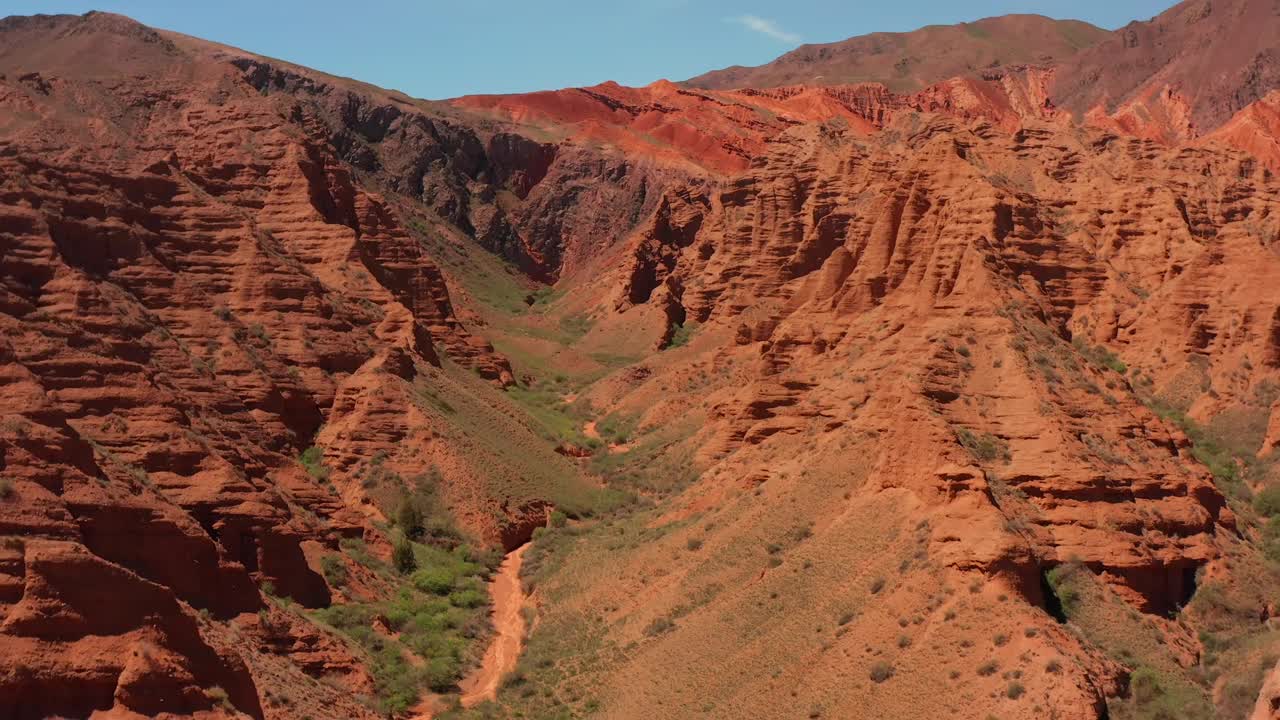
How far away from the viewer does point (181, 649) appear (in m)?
30.8

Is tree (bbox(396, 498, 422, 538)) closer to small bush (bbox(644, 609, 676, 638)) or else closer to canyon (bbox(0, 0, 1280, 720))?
canyon (bbox(0, 0, 1280, 720))

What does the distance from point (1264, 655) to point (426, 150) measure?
133 metres

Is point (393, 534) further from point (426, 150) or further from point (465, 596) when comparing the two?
point (426, 150)

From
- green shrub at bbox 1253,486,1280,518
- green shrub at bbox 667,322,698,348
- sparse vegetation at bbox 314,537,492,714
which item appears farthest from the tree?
green shrub at bbox 667,322,698,348

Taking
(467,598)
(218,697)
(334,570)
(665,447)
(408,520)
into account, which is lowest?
(467,598)

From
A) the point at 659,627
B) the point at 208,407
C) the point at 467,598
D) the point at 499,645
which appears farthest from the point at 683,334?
the point at 659,627

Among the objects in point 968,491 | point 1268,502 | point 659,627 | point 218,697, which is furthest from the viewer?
point 1268,502

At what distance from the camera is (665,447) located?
71250 mm

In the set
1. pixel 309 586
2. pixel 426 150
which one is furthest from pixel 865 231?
pixel 426 150

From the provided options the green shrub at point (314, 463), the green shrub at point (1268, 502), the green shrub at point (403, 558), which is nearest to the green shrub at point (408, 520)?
the green shrub at point (403, 558)

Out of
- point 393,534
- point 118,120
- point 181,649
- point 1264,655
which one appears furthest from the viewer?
point 118,120

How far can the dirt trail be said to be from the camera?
4494 centimetres

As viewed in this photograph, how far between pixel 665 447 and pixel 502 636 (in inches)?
886

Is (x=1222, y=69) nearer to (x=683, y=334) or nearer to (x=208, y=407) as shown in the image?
(x=683, y=334)
